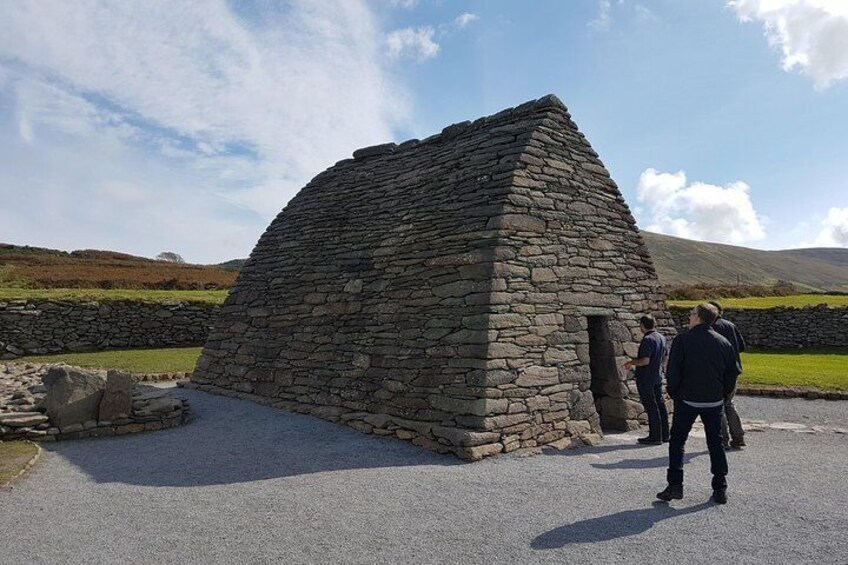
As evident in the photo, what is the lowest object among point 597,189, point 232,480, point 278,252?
point 232,480

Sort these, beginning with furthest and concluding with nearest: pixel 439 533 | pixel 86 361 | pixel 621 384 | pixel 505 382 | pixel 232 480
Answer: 1. pixel 86 361
2. pixel 621 384
3. pixel 505 382
4. pixel 232 480
5. pixel 439 533

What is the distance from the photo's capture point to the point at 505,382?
804 cm

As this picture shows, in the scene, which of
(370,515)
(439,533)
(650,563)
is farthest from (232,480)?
(650,563)

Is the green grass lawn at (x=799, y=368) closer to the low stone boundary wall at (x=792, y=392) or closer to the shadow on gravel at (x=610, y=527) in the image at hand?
the low stone boundary wall at (x=792, y=392)

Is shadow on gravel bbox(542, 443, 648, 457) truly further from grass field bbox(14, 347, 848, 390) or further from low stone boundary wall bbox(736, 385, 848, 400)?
grass field bbox(14, 347, 848, 390)

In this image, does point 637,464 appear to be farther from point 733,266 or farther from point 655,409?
point 733,266

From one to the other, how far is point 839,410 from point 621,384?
6416 mm

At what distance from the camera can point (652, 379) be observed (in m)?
8.66

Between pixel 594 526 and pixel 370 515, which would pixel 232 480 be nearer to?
pixel 370 515

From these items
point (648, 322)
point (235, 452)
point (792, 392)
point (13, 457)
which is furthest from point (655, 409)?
point (13, 457)

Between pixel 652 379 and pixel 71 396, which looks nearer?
pixel 652 379

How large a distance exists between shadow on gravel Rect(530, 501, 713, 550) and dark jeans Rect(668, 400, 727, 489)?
33 cm

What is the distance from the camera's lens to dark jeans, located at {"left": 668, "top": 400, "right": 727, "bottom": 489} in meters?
5.72

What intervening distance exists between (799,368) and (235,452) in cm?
1867
